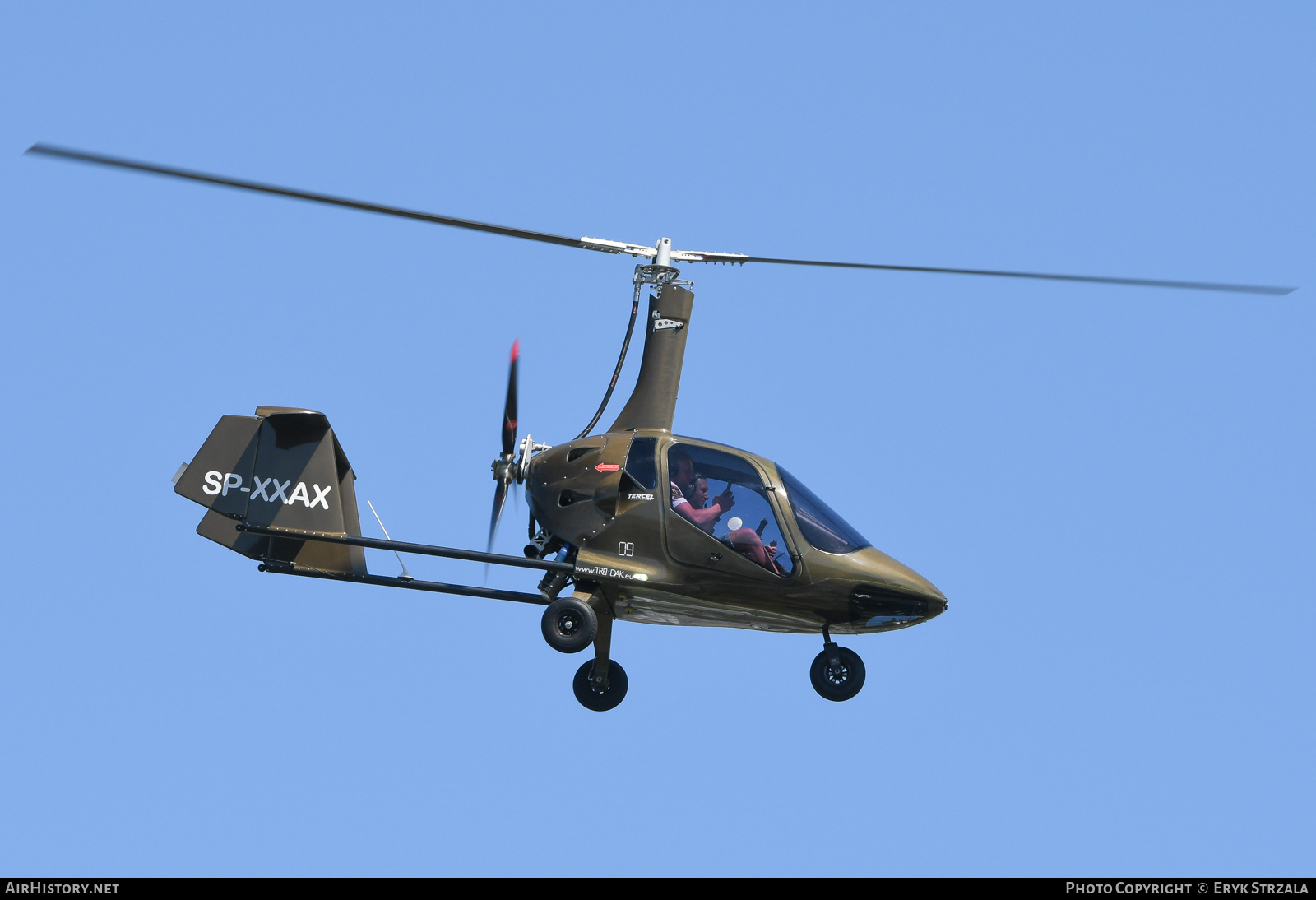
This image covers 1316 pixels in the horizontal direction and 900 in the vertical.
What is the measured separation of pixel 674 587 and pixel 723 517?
1072 mm

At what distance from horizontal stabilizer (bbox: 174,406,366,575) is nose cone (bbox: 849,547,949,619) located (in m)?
6.40

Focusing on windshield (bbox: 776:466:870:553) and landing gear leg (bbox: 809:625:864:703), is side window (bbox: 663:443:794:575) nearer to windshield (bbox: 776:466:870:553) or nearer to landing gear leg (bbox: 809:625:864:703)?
windshield (bbox: 776:466:870:553)

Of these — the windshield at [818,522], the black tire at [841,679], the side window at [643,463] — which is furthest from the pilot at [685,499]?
the black tire at [841,679]

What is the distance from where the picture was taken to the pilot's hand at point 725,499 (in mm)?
18906

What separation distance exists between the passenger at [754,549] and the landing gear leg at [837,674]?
4.33 feet

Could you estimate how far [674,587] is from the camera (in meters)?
18.7

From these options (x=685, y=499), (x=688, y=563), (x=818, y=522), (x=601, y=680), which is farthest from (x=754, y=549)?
(x=601, y=680)

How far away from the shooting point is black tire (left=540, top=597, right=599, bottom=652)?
1831cm

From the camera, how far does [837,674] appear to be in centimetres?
1925

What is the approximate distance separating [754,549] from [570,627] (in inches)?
97.5

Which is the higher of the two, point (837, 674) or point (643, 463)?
point (643, 463)

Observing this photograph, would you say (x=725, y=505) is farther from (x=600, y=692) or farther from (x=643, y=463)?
(x=600, y=692)
